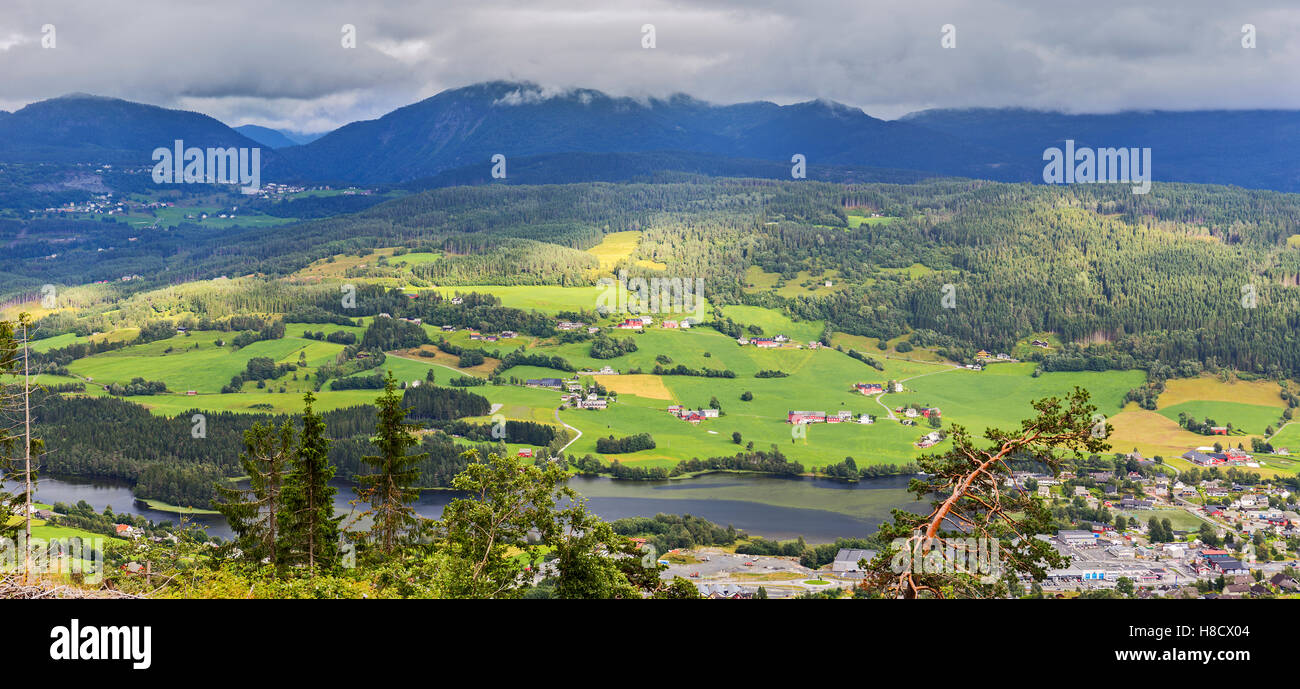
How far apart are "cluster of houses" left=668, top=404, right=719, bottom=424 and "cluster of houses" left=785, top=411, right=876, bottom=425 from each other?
5607 mm

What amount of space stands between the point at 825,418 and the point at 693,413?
9.88 m

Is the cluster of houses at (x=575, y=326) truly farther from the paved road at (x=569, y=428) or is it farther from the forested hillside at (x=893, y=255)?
the paved road at (x=569, y=428)

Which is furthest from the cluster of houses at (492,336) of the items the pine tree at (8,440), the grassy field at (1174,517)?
the pine tree at (8,440)

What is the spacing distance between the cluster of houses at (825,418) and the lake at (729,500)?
11638 millimetres

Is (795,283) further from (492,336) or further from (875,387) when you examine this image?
(492,336)

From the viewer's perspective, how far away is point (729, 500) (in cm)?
5750

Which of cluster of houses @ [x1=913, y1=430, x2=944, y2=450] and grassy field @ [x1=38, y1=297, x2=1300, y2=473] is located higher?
grassy field @ [x1=38, y1=297, x2=1300, y2=473]

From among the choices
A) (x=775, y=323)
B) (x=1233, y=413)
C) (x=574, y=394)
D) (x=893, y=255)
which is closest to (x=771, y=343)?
(x=775, y=323)

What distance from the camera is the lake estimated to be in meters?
51.4

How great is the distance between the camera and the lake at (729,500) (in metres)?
51.4

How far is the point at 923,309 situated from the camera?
367 feet

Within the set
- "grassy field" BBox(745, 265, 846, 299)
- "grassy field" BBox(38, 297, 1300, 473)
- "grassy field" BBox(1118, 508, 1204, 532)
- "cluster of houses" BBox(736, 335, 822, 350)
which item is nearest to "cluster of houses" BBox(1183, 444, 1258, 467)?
"grassy field" BBox(38, 297, 1300, 473)

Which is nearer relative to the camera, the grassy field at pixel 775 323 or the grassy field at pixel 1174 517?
the grassy field at pixel 1174 517

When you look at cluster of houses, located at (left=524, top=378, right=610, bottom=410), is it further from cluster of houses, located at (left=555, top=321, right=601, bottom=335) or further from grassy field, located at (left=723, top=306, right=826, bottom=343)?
grassy field, located at (left=723, top=306, right=826, bottom=343)
